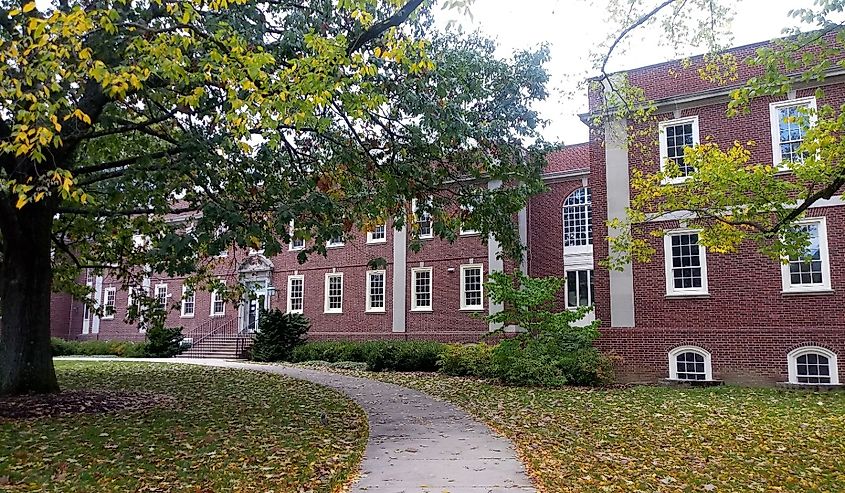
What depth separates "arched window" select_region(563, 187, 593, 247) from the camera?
2364 centimetres

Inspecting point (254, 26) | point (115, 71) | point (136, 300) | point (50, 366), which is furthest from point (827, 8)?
point (136, 300)

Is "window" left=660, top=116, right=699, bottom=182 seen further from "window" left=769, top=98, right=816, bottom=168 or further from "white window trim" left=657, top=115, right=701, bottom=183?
"window" left=769, top=98, right=816, bottom=168

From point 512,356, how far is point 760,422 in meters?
6.59

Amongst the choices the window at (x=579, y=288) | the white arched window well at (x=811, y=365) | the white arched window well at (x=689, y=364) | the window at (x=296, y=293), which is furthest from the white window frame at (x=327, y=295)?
the white arched window well at (x=811, y=365)

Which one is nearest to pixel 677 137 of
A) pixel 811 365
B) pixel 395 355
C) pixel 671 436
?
pixel 811 365

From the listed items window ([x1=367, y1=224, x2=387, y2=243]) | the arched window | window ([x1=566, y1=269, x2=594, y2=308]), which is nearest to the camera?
window ([x1=566, y1=269, x2=594, y2=308])

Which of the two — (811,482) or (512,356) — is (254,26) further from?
(512,356)

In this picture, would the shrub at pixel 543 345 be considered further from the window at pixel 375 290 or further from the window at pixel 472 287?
the window at pixel 375 290

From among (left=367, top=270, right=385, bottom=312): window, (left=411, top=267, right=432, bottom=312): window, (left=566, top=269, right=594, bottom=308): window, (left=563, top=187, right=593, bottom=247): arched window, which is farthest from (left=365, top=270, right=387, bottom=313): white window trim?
(left=563, top=187, right=593, bottom=247): arched window

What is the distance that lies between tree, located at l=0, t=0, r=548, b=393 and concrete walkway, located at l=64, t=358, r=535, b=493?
316cm

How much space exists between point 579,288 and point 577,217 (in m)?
2.68

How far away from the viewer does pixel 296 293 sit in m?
29.1

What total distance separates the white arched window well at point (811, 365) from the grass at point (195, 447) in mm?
10710

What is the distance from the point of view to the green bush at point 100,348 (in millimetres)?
28422
